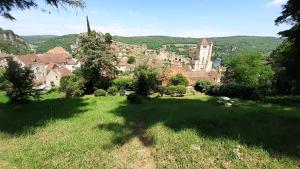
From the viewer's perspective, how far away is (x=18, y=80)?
80.6 ft

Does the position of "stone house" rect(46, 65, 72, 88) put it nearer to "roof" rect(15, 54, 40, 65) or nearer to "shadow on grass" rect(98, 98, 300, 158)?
"roof" rect(15, 54, 40, 65)

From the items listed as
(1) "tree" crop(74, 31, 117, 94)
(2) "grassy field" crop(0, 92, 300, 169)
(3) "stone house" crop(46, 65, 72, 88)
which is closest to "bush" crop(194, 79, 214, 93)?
(1) "tree" crop(74, 31, 117, 94)

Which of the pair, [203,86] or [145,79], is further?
[203,86]

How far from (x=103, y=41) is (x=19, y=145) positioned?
2465cm

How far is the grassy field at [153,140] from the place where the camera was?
10.8 meters

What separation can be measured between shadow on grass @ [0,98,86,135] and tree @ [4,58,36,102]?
67.9 inches

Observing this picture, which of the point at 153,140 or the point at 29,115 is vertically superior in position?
the point at 153,140

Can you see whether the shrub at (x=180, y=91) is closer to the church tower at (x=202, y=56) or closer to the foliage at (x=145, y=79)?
the foliage at (x=145, y=79)

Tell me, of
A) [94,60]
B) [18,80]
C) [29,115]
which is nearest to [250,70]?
[94,60]

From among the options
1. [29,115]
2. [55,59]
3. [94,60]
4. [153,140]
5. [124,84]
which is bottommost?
[55,59]

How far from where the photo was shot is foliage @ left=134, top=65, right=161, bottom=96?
3322cm

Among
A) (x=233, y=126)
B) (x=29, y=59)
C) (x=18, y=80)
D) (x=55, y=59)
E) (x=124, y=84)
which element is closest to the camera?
(x=233, y=126)

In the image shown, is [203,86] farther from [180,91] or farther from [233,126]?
[233,126]

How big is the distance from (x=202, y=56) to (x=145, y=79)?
95469 millimetres
